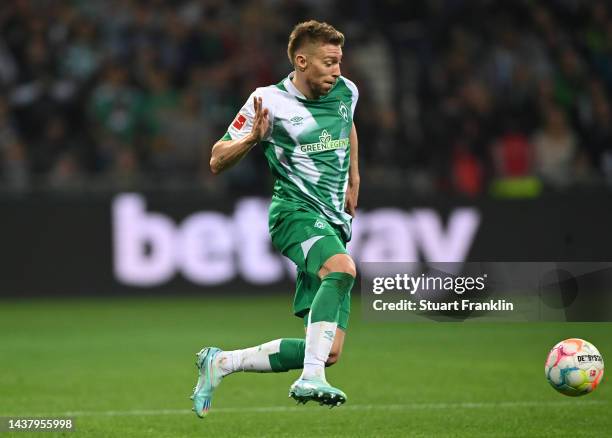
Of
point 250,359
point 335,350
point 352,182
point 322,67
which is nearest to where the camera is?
point 335,350

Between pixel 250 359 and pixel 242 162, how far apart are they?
8.55m

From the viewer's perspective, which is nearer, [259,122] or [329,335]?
[329,335]

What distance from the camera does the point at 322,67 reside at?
655 cm

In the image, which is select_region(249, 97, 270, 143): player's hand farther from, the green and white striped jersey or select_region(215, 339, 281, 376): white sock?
select_region(215, 339, 281, 376): white sock

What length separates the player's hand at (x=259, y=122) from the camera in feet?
20.7

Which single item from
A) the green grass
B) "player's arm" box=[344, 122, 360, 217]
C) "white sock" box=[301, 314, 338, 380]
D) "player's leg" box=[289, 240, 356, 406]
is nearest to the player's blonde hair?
"player's arm" box=[344, 122, 360, 217]

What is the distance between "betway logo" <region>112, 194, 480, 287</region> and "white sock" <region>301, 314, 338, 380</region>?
824 centimetres

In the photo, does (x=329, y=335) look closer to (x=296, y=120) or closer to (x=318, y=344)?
(x=318, y=344)

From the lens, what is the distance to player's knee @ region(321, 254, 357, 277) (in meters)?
6.25

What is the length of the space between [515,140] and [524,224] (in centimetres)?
118

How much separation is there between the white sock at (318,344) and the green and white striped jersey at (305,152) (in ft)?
2.26

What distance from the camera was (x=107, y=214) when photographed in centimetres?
1465

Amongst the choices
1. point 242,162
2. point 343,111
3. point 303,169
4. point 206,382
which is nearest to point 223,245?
point 242,162

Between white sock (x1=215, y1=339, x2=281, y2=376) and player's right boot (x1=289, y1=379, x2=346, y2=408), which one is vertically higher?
white sock (x1=215, y1=339, x2=281, y2=376)
